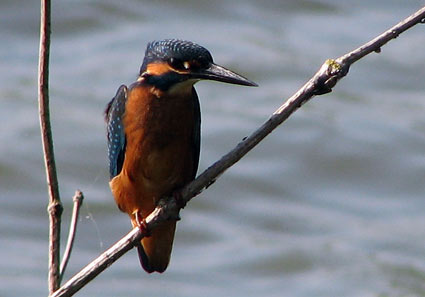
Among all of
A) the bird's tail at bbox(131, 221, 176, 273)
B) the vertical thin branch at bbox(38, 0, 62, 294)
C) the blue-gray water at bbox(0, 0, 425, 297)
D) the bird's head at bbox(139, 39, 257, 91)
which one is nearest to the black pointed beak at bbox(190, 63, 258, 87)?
the bird's head at bbox(139, 39, 257, 91)

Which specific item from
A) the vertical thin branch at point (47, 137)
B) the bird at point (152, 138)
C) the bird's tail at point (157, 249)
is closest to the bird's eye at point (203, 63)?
the bird at point (152, 138)

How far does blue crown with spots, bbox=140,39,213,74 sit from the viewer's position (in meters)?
3.96

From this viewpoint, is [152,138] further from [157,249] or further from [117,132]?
[157,249]

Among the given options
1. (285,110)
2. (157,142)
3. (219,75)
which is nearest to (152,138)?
(157,142)

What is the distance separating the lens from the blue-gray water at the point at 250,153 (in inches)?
311

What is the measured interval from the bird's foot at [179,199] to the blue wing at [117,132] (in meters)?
0.30

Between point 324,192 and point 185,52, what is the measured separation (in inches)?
183

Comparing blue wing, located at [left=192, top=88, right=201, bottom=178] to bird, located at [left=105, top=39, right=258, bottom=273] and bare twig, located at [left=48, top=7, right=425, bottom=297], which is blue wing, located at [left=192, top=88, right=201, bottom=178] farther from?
bare twig, located at [left=48, top=7, right=425, bottom=297]

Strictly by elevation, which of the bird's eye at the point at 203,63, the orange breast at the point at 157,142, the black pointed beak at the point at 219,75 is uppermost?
the bird's eye at the point at 203,63

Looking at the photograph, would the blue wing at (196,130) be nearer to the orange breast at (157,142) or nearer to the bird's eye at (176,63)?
the orange breast at (157,142)

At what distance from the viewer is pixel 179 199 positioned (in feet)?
13.6

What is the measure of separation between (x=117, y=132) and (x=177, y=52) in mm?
564

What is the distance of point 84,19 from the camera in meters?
9.97

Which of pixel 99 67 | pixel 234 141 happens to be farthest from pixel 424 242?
pixel 99 67
